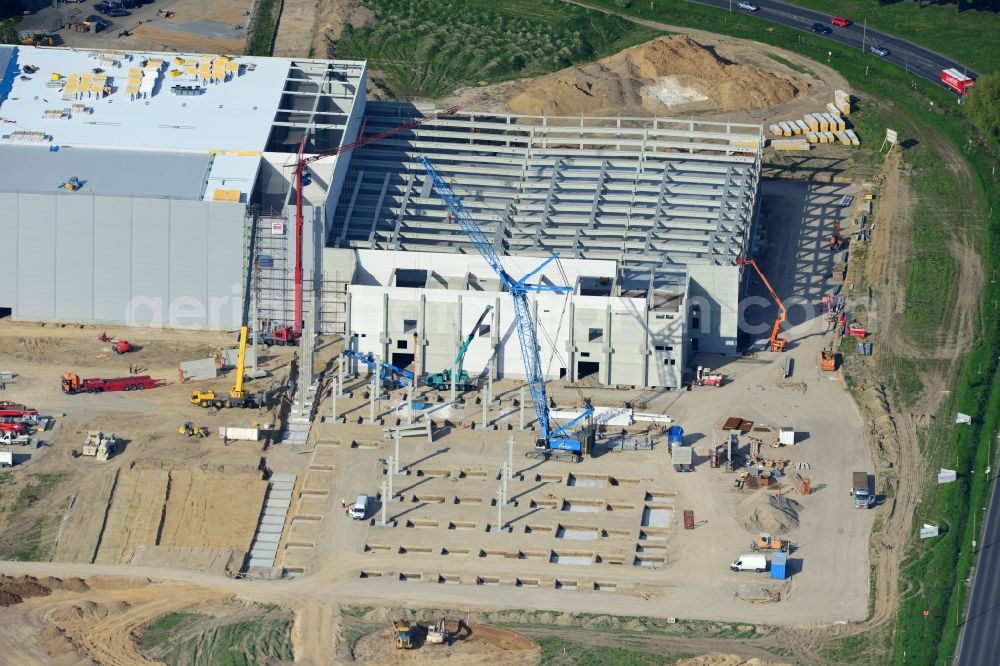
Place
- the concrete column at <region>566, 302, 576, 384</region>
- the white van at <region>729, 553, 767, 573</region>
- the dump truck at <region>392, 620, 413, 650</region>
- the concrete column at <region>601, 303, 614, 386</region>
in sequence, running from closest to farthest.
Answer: the dump truck at <region>392, 620, 413, 650</region>
the white van at <region>729, 553, 767, 573</region>
the concrete column at <region>601, 303, 614, 386</region>
the concrete column at <region>566, 302, 576, 384</region>

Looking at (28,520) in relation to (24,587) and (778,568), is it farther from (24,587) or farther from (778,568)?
(778,568)

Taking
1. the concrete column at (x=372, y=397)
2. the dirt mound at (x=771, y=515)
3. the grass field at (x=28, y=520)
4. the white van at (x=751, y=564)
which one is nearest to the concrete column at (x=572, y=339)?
the concrete column at (x=372, y=397)

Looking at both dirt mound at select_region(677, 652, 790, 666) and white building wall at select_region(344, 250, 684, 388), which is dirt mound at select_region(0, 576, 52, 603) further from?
dirt mound at select_region(677, 652, 790, 666)

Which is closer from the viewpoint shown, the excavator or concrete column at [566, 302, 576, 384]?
the excavator

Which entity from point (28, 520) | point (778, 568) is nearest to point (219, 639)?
point (28, 520)

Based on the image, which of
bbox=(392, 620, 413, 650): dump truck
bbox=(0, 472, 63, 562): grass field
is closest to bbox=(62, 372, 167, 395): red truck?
bbox=(0, 472, 63, 562): grass field

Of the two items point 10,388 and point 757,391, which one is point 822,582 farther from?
point 10,388

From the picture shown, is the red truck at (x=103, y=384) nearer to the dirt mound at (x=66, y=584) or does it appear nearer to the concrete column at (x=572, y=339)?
the dirt mound at (x=66, y=584)
